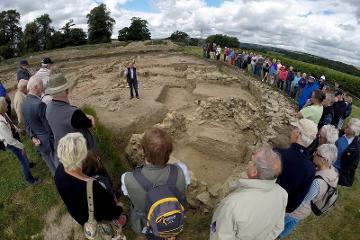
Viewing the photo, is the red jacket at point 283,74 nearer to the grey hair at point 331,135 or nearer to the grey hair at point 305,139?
the grey hair at point 331,135

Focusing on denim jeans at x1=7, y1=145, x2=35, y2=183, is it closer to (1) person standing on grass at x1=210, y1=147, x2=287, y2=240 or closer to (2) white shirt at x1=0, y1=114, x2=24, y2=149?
(2) white shirt at x1=0, y1=114, x2=24, y2=149

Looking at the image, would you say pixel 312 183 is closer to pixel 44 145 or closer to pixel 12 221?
pixel 44 145

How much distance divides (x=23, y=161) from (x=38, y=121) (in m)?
1.50

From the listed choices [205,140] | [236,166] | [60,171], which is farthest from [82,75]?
[60,171]

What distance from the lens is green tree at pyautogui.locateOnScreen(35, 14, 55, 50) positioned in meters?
48.2

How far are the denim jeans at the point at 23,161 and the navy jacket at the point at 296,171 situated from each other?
5082 mm

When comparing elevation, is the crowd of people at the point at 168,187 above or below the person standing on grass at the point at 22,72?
below

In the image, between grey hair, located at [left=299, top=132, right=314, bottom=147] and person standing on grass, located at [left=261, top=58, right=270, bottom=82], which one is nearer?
grey hair, located at [left=299, top=132, right=314, bottom=147]

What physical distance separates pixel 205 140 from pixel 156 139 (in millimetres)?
5832

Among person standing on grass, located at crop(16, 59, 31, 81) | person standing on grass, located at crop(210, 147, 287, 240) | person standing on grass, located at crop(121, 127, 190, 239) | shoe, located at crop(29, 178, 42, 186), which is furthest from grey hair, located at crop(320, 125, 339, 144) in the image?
person standing on grass, located at crop(16, 59, 31, 81)

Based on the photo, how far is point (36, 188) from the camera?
5.75 m

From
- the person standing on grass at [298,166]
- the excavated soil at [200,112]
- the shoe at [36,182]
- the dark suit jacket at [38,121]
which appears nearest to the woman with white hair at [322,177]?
the person standing on grass at [298,166]

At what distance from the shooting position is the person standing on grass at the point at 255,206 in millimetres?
2555

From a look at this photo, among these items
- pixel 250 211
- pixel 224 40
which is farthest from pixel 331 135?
pixel 224 40
